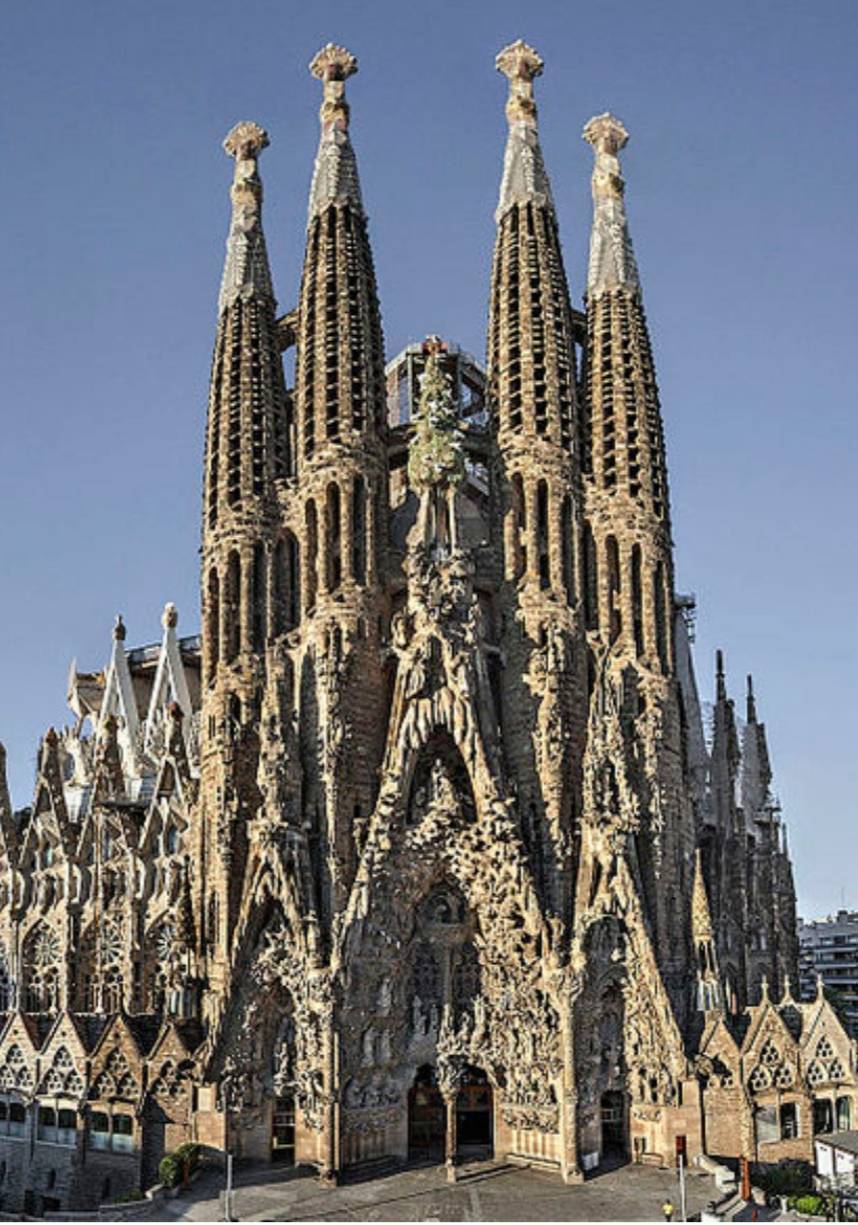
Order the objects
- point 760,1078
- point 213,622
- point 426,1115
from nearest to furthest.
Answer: point 760,1078
point 426,1115
point 213,622

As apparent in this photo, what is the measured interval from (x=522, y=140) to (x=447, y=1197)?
37532 millimetres

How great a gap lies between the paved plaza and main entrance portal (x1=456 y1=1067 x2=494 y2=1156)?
289 centimetres

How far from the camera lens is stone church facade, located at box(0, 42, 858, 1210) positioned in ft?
140

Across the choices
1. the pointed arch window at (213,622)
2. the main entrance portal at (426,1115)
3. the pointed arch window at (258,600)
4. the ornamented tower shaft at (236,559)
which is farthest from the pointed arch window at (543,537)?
the main entrance portal at (426,1115)

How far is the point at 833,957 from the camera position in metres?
107

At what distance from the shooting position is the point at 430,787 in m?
45.4

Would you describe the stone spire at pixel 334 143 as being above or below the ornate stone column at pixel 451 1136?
above

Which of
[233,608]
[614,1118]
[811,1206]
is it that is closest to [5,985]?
[233,608]

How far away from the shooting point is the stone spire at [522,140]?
53938mm

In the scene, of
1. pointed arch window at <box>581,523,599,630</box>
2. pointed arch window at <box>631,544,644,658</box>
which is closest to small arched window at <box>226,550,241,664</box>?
pointed arch window at <box>581,523,599,630</box>

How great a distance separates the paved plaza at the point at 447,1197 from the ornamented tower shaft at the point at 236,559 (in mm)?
6845

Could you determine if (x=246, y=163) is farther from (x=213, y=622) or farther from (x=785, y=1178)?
(x=785, y=1178)

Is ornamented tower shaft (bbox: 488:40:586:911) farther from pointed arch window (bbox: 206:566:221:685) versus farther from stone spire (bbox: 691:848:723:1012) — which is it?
pointed arch window (bbox: 206:566:221:685)

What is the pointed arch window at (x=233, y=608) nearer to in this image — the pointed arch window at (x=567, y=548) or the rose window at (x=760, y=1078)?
the pointed arch window at (x=567, y=548)
